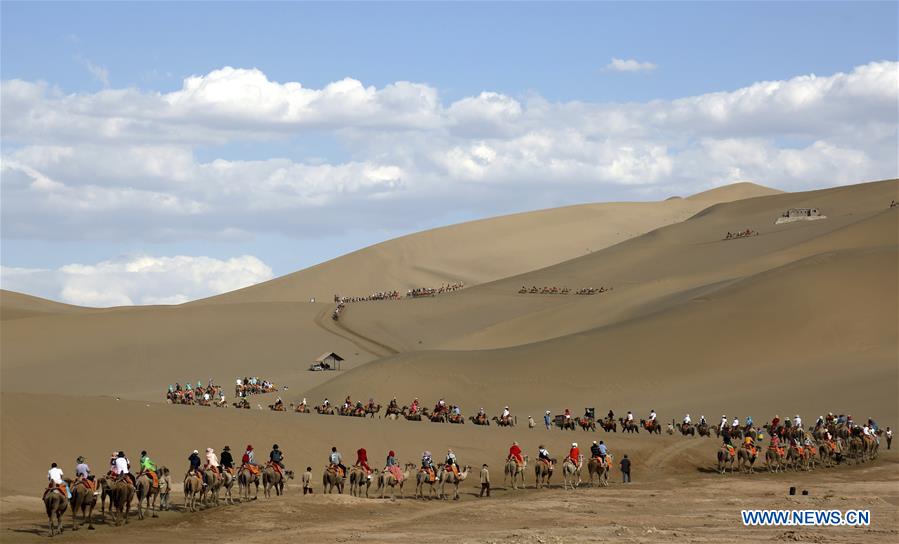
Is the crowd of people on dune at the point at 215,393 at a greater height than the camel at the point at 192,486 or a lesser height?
greater

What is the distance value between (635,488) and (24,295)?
113m

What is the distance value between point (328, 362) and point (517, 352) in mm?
15446

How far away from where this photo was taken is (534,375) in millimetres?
65500

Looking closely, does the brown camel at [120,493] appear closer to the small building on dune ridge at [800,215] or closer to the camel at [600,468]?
the camel at [600,468]

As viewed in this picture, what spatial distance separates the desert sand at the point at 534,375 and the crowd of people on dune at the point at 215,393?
128 cm

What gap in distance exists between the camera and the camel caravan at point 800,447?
136ft

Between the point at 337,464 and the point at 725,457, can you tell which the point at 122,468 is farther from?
the point at 725,457

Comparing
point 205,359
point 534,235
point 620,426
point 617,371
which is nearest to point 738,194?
point 534,235

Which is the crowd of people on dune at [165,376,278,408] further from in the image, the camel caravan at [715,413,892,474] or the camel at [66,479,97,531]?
the camel at [66,479,97,531]

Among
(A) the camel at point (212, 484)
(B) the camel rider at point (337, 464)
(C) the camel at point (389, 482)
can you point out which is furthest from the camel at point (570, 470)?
(A) the camel at point (212, 484)

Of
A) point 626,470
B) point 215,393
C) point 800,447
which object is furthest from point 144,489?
point 215,393

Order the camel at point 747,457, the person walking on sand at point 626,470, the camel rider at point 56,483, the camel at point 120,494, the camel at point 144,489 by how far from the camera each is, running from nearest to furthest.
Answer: the camel rider at point 56,483
the camel at point 120,494
the camel at point 144,489
the person walking on sand at point 626,470
the camel at point 747,457

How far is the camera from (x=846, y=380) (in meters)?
55.9

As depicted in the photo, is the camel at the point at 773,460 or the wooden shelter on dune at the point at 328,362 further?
the wooden shelter on dune at the point at 328,362
